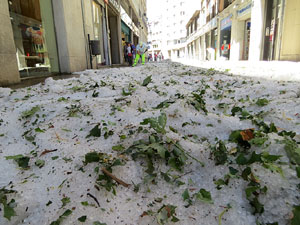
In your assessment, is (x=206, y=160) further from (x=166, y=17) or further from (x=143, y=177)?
(x=166, y=17)

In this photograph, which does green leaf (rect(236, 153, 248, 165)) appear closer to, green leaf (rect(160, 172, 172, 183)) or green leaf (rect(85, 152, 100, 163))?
green leaf (rect(160, 172, 172, 183))

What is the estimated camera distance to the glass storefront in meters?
6.43

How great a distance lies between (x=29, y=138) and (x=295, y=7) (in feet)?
41.5

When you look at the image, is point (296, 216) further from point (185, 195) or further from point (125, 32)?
point (125, 32)

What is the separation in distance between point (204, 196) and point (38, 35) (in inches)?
298

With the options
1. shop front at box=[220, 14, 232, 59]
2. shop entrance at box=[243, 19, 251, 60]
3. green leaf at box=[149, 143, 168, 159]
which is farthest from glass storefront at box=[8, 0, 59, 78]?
shop front at box=[220, 14, 232, 59]

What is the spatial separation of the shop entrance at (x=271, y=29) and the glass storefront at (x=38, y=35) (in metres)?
10.8

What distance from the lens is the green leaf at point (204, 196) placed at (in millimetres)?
1011

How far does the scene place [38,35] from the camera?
6.90m

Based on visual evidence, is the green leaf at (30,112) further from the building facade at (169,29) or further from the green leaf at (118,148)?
the building facade at (169,29)

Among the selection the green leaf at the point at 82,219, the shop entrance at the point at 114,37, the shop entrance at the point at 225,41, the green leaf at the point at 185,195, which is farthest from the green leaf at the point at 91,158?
the shop entrance at the point at 225,41

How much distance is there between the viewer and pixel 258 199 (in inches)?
38.4

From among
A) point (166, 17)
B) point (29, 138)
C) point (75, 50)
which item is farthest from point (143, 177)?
point (166, 17)

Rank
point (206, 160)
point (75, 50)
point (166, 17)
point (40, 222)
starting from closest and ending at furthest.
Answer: point (40, 222) → point (206, 160) → point (75, 50) → point (166, 17)
